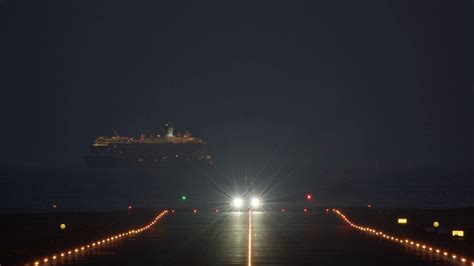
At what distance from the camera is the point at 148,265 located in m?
36.5

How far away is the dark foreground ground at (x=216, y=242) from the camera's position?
38.7m

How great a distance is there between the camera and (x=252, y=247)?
45438mm

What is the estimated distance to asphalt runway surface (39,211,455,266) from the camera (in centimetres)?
3822

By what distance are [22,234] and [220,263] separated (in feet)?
74.6

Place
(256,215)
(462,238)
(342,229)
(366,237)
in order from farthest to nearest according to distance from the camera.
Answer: (256,215)
(342,229)
(366,237)
(462,238)

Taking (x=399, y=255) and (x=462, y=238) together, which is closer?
(x=399, y=255)

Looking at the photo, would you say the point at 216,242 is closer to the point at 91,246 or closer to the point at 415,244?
the point at 91,246

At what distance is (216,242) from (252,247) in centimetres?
397

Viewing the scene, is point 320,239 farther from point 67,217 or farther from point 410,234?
point 67,217

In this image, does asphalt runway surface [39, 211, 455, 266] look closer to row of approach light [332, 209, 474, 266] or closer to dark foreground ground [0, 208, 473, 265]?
dark foreground ground [0, 208, 473, 265]

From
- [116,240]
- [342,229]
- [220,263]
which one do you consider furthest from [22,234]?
[220,263]

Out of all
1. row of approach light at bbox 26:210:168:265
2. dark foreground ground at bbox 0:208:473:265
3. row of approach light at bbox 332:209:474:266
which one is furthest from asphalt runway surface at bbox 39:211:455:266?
row of approach light at bbox 332:209:474:266

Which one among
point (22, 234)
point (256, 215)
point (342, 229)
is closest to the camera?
point (22, 234)

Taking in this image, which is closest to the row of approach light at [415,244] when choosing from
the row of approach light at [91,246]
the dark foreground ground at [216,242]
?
the dark foreground ground at [216,242]
